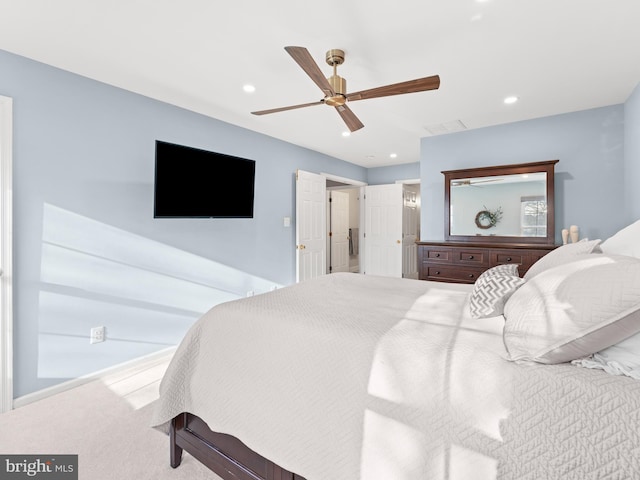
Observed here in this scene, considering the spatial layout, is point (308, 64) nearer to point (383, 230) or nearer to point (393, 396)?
point (393, 396)

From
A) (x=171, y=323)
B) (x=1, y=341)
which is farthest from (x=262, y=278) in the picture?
(x=1, y=341)

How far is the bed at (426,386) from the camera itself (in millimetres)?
839

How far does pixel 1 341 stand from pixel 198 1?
8.50 ft

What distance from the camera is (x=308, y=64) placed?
5.89 feet

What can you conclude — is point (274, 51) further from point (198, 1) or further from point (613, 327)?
point (613, 327)

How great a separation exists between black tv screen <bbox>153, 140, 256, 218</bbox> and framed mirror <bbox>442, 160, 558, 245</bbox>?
101 inches

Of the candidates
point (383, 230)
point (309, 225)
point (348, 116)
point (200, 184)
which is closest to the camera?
point (348, 116)

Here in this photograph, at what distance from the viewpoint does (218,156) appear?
133 inches

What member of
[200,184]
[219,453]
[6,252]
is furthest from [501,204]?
[6,252]

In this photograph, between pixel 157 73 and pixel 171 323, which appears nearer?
pixel 157 73

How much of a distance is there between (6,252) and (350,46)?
278cm

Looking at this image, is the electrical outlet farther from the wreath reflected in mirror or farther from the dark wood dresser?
the wreath reflected in mirror

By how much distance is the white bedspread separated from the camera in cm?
82

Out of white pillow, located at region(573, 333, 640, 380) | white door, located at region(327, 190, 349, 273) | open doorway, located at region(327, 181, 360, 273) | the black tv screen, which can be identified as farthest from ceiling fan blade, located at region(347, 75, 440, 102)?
white door, located at region(327, 190, 349, 273)
